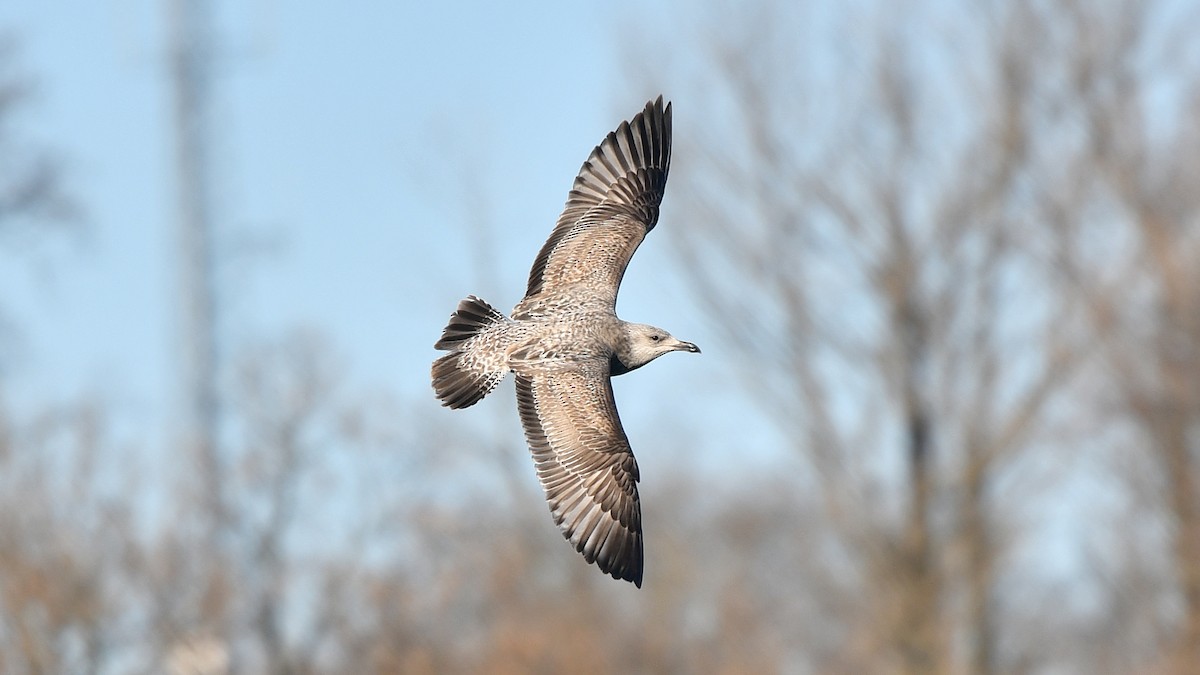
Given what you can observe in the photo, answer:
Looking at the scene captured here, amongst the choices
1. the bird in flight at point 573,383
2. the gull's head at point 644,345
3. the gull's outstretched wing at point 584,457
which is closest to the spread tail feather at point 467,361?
the bird in flight at point 573,383

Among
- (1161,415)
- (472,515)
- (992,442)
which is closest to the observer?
(1161,415)

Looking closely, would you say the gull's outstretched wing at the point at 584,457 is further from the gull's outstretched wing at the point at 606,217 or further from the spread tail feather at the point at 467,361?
the gull's outstretched wing at the point at 606,217

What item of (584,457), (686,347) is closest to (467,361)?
(584,457)

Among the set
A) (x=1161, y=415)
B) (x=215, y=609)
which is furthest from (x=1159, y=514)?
(x=215, y=609)

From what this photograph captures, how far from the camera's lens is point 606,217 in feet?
28.8

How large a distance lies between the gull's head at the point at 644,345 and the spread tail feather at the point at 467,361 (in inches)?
19.9

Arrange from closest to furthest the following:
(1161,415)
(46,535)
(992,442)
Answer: (46,535) → (1161,415) → (992,442)

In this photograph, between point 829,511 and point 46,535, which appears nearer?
point 46,535

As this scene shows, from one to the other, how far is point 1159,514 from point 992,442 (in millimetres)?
1690

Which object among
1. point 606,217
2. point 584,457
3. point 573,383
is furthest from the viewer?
point 606,217

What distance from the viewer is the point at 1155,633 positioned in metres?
20.6

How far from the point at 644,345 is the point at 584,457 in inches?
20.3

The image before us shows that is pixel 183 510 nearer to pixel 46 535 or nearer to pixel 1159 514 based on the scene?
pixel 46 535

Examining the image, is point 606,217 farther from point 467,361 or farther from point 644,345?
point 467,361
